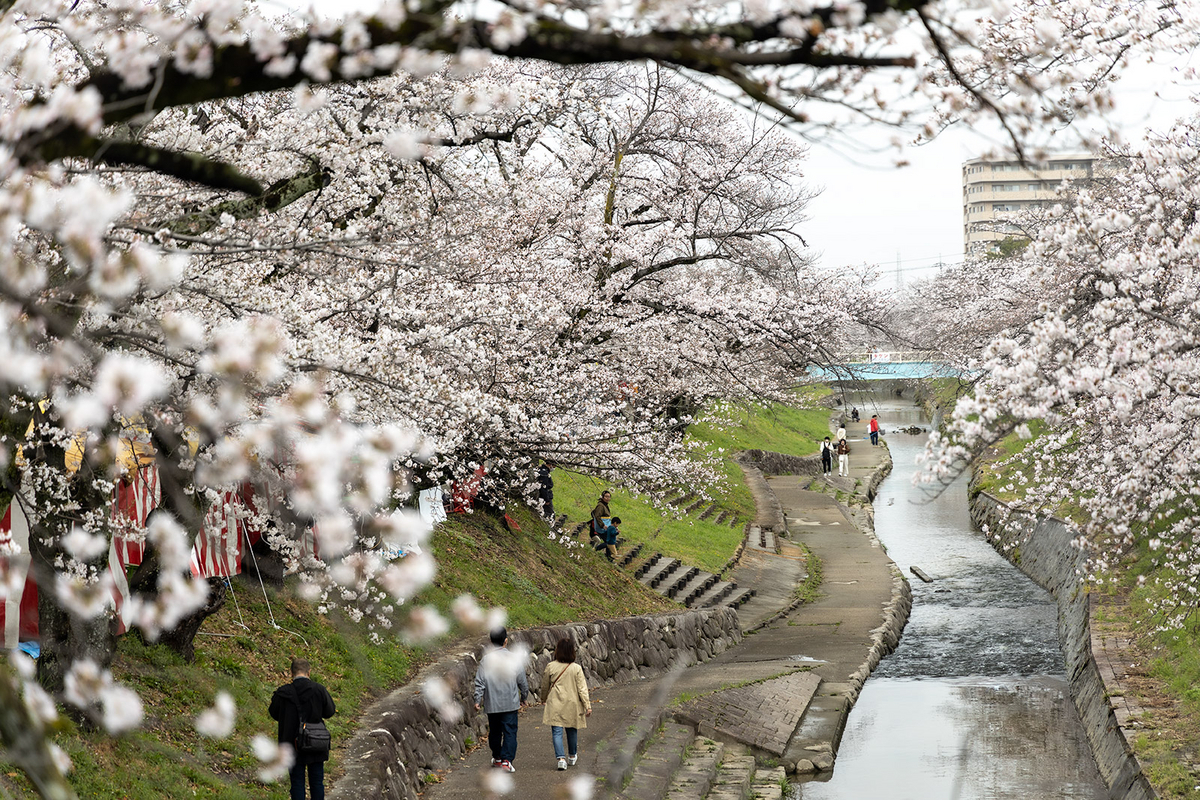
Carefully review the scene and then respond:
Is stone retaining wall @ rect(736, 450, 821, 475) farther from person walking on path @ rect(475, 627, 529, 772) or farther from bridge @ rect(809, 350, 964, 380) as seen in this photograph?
person walking on path @ rect(475, 627, 529, 772)

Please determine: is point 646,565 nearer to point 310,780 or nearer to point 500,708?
point 500,708

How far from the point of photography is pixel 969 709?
54.4ft

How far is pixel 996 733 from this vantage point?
1534cm

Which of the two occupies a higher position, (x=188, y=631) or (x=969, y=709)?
(x=188, y=631)

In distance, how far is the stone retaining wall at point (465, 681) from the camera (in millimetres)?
8859

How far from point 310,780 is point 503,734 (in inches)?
95.5

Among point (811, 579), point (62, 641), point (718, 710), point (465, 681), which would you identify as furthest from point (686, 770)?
point (811, 579)

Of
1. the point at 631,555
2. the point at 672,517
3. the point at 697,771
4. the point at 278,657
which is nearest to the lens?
the point at 278,657

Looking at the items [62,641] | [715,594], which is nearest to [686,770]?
[62,641]

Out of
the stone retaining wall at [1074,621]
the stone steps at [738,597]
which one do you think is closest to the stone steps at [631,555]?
the stone steps at [738,597]

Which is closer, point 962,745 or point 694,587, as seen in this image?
point 962,745

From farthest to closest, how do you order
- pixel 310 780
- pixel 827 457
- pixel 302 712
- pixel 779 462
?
pixel 779 462 < pixel 827 457 < pixel 302 712 < pixel 310 780

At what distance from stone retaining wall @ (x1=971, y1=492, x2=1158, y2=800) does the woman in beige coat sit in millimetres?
5652

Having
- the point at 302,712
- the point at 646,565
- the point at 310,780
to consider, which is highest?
the point at 302,712
